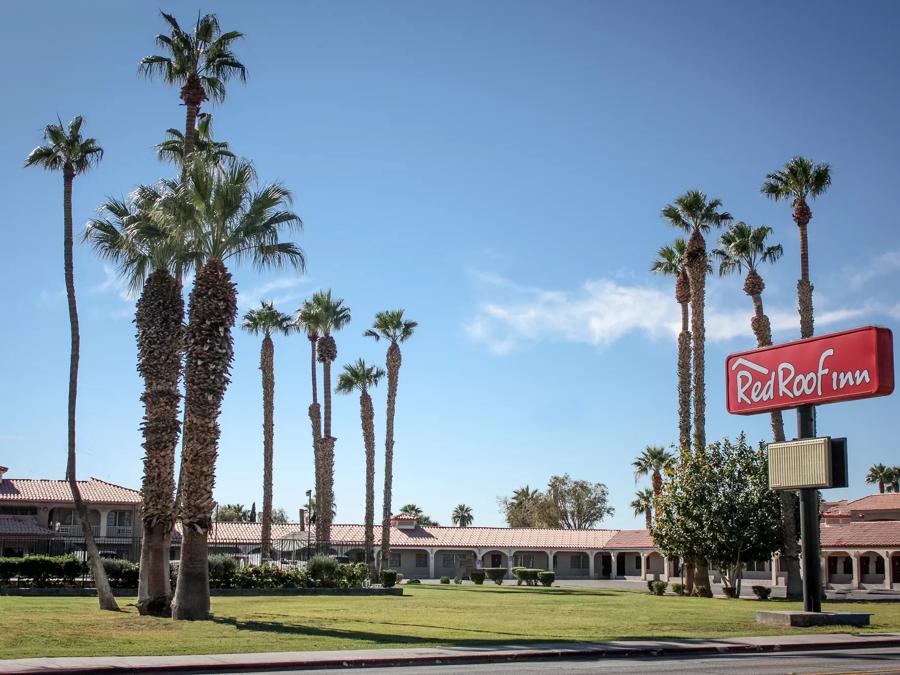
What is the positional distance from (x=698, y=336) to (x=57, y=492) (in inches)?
1582

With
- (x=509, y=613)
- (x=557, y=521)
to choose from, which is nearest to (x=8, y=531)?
(x=509, y=613)

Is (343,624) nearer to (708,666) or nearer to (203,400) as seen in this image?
Answer: (203,400)

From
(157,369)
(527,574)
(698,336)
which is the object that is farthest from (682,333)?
(157,369)

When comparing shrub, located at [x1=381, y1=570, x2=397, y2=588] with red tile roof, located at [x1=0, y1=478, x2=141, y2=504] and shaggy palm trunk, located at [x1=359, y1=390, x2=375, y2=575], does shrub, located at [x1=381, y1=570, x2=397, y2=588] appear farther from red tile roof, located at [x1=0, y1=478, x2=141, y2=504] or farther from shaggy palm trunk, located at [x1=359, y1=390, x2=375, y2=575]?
red tile roof, located at [x1=0, y1=478, x2=141, y2=504]

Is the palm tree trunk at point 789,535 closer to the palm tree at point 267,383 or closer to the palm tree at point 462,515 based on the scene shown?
the palm tree at point 267,383

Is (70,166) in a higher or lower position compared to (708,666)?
higher

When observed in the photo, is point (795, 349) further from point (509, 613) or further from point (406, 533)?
point (406, 533)

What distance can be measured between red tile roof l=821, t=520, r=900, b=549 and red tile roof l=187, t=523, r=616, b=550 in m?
20.2

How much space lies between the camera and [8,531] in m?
54.4

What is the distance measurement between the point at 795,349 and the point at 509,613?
→ 11.6 metres

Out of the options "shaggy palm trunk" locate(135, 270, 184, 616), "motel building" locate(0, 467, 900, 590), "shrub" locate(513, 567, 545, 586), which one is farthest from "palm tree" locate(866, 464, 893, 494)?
"shaggy palm trunk" locate(135, 270, 184, 616)

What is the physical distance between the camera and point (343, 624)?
24594 mm

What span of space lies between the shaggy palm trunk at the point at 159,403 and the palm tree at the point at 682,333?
27.7 m

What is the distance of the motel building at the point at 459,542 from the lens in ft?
196
